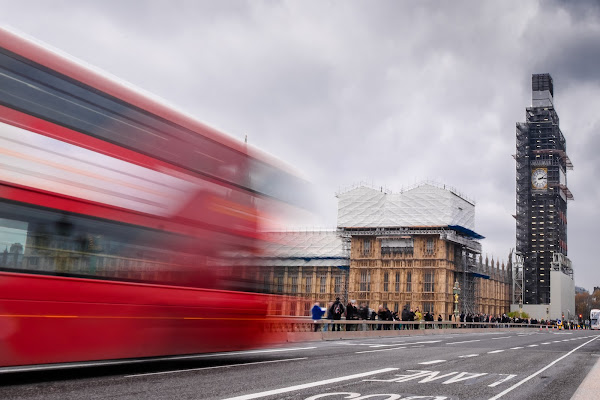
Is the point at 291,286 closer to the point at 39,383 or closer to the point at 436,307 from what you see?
the point at 39,383

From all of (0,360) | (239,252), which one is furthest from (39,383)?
(239,252)

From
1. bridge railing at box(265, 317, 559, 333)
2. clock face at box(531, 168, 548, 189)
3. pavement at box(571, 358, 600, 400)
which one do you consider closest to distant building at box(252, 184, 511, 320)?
bridge railing at box(265, 317, 559, 333)

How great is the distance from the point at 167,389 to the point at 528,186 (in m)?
157

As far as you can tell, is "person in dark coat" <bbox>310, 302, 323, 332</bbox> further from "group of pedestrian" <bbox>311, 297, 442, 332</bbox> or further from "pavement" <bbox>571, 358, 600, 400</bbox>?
"pavement" <bbox>571, 358, 600, 400</bbox>

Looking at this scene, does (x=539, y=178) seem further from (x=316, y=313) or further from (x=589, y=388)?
(x=589, y=388)

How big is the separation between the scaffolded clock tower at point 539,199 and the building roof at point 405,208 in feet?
200

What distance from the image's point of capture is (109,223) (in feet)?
31.0

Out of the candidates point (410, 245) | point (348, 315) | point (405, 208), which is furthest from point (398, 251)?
point (348, 315)

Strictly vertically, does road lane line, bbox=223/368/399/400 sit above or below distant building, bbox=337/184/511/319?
below

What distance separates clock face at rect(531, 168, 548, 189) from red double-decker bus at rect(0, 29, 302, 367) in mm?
153283

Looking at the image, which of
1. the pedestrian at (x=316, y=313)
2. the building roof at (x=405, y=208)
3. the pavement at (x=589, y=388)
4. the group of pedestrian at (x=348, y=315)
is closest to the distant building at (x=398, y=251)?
the building roof at (x=405, y=208)

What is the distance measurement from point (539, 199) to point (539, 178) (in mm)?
4862

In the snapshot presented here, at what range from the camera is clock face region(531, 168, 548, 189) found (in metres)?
154

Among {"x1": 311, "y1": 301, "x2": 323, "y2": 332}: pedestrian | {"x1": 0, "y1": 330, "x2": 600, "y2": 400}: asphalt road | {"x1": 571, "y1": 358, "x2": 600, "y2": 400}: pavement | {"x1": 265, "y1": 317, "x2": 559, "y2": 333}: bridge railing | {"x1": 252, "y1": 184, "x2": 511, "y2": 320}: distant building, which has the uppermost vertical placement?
{"x1": 252, "y1": 184, "x2": 511, "y2": 320}: distant building
